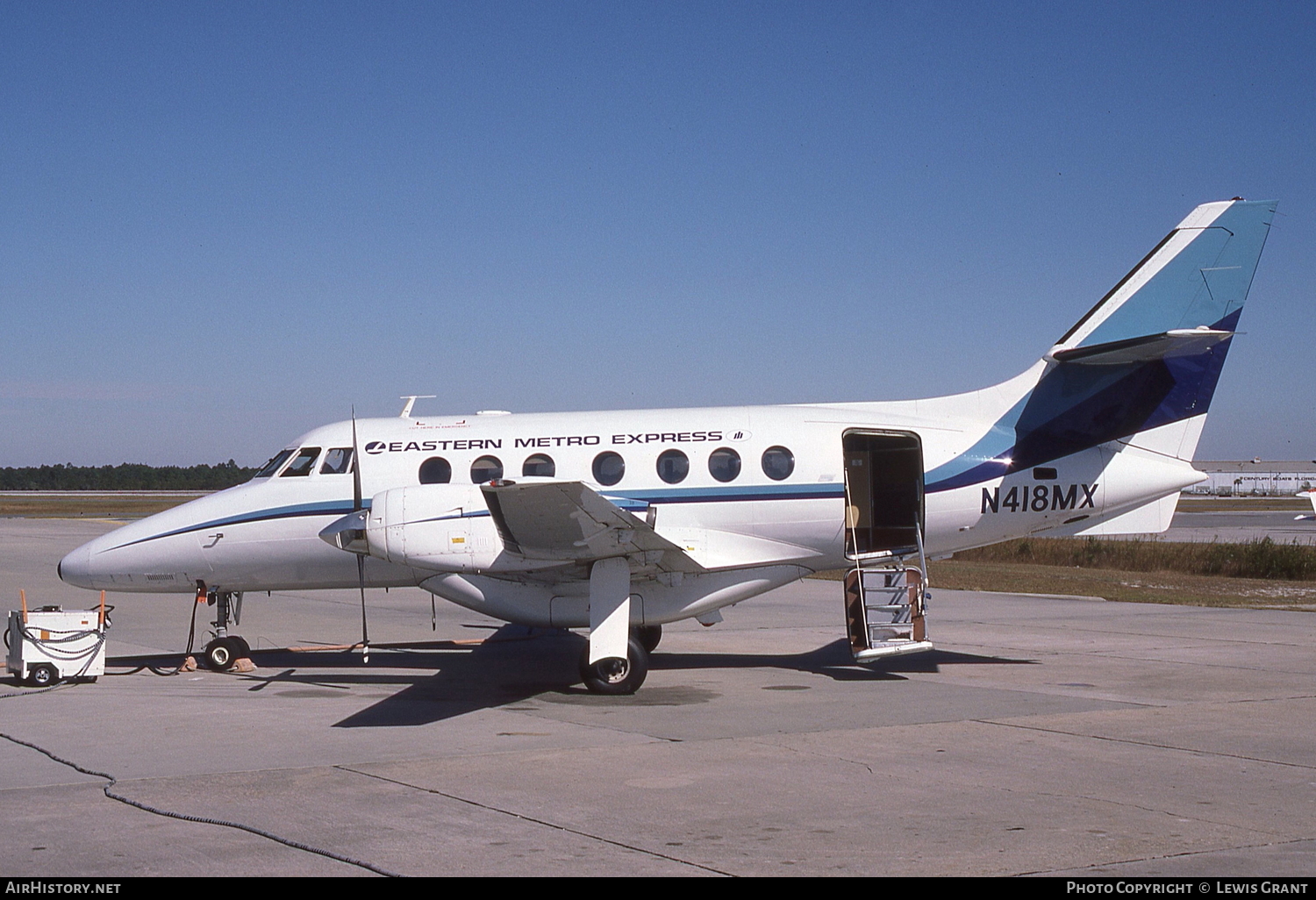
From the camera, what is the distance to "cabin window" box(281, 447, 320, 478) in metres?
14.4

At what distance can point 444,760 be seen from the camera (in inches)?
350

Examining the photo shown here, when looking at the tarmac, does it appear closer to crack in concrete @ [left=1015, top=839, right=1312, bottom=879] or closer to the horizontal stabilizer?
crack in concrete @ [left=1015, top=839, right=1312, bottom=879]

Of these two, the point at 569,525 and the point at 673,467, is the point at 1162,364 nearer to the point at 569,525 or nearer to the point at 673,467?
the point at 673,467

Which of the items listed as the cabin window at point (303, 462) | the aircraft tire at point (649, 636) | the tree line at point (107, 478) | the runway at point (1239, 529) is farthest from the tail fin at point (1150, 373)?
the tree line at point (107, 478)

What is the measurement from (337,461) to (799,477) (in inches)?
227

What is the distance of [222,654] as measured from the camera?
14.4 metres

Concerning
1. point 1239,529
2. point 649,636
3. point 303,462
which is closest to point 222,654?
point 303,462

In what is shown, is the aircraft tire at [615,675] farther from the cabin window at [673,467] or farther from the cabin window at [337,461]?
the cabin window at [337,461]

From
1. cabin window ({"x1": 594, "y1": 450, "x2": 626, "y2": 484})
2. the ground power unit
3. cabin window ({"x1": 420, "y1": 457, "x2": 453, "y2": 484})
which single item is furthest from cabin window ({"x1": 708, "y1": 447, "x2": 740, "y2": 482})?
the ground power unit

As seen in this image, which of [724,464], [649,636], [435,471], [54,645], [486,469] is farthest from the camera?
[649,636]

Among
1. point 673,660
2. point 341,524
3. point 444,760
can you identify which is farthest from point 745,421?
point 444,760

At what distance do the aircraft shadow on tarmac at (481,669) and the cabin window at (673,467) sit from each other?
97.6 inches

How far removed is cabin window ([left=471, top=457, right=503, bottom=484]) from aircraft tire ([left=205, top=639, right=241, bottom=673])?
12.5 ft
